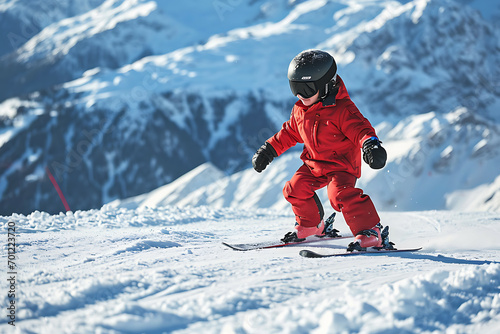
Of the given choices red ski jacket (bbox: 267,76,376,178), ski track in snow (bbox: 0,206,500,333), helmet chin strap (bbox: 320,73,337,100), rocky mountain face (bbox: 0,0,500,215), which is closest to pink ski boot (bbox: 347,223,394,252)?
ski track in snow (bbox: 0,206,500,333)

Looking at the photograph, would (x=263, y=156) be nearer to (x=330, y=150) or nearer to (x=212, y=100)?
(x=330, y=150)

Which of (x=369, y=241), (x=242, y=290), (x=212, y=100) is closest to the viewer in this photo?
(x=242, y=290)

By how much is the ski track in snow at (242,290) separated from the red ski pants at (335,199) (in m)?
0.27

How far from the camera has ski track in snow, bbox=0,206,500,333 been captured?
163cm

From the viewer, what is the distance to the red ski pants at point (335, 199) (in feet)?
10.3

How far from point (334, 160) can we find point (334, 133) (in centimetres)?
20

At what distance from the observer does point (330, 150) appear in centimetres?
333

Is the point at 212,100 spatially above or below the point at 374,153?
below

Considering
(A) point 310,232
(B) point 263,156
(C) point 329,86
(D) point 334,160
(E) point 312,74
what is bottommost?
(A) point 310,232

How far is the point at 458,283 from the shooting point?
1960 millimetres

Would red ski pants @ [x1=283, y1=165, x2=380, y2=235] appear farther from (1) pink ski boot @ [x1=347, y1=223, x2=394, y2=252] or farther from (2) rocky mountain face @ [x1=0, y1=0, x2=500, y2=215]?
(2) rocky mountain face @ [x1=0, y1=0, x2=500, y2=215]

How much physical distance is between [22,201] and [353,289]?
9648 cm

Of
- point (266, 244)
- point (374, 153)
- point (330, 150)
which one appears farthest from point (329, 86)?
point (266, 244)

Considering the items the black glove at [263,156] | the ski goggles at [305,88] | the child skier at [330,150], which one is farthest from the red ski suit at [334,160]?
the black glove at [263,156]
